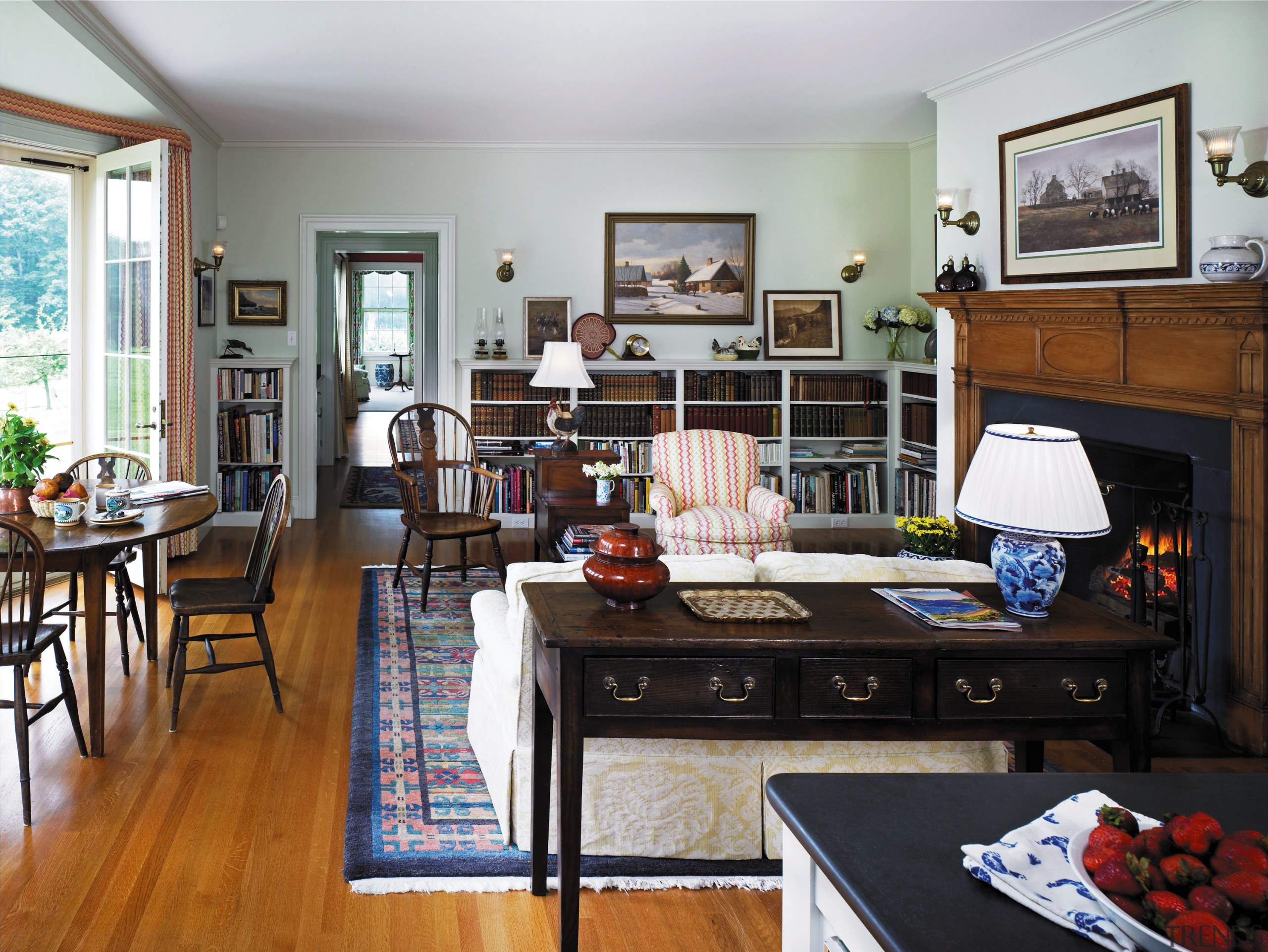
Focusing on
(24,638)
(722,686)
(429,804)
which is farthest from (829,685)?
(24,638)

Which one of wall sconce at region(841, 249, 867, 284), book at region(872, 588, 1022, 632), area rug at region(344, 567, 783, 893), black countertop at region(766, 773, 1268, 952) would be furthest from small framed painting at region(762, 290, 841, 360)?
black countertop at region(766, 773, 1268, 952)

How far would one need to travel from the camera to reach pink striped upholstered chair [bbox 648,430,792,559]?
5344 mm

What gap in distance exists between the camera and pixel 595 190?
7.47m

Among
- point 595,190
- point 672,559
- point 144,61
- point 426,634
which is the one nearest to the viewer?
point 672,559

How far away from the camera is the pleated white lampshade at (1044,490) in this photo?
225 cm

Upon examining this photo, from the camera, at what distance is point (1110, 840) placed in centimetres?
100

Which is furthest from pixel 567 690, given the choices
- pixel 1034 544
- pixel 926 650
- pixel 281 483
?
pixel 281 483

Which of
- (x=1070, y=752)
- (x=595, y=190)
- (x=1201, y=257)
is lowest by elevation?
(x=1070, y=752)

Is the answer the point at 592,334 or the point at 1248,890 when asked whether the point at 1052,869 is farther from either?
the point at 592,334

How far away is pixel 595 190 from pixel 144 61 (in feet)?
10.4

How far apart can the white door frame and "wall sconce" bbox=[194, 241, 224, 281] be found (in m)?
0.55

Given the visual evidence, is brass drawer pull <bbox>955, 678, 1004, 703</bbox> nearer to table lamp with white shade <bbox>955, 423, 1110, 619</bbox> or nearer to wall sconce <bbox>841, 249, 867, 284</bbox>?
table lamp with white shade <bbox>955, 423, 1110, 619</bbox>

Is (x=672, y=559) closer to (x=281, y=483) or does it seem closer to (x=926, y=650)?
(x=926, y=650)

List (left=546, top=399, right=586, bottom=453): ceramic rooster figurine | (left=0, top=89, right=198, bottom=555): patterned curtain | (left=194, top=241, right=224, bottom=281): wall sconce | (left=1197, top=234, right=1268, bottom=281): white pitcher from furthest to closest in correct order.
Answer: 1. (left=194, top=241, right=224, bottom=281): wall sconce
2. (left=546, top=399, right=586, bottom=453): ceramic rooster figurine
3. (left=0, top=89, right=198, bottom=555): patterned curtain
4. (left=1197, top=234, right=1268, bottom=281): white pitcher
